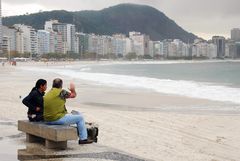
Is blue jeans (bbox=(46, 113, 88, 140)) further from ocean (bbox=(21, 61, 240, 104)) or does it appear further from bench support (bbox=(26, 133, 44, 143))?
ocean (bbox=(21, 61, 240, 104))

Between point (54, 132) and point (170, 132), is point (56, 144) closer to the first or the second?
point (54, 132)

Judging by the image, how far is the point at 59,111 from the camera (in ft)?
→ 24.6

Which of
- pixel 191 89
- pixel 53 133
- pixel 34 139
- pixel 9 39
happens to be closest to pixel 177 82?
pixel 191 89

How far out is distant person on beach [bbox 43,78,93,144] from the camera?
7348mm

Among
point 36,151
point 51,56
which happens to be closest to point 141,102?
point 36,151

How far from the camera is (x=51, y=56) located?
175750 millimetres

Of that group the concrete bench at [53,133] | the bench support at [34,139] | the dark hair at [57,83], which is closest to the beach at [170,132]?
the bench support at [34,139]

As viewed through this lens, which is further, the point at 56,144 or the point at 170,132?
the point at 170,132

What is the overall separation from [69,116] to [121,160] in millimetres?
1380

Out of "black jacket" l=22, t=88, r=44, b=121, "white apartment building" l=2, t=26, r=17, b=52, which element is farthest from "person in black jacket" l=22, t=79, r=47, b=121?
"white apartment building" l=2, t=26, r=17, b=52

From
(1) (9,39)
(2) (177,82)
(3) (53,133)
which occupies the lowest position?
(2) (177,82)

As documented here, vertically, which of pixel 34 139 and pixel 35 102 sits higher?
pixel 35 102

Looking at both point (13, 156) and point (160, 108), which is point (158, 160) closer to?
point (13, 156)

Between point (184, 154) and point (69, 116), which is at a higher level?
point (69, 116)
